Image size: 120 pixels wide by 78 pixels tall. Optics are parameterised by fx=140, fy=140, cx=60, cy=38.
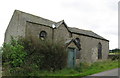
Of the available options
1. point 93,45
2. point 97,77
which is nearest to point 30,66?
point 97,77

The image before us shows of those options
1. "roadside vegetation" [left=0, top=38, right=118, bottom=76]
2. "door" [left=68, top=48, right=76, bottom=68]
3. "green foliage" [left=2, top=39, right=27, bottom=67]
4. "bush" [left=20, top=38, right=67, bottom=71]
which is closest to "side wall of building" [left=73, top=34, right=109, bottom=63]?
"door" [left=68, top=48, right=76, bottom=68]

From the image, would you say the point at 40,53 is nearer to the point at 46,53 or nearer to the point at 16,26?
the point at 46,53

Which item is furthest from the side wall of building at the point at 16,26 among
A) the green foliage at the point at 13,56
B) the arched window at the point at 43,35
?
the green foliage at the point at 13,56

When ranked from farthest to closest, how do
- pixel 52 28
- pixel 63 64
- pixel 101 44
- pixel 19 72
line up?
1. pixel 101 44
2. pixel 52 28
3. pixel 63 64
4. pixel 19 72

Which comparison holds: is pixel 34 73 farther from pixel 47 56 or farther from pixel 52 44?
pixel 52 44

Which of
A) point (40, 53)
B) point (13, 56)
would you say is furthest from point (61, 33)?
point (13, 56)

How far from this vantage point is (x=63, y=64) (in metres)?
15.8

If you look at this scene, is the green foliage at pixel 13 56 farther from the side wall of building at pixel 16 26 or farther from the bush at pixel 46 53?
the side wall of building at pixel 16 26

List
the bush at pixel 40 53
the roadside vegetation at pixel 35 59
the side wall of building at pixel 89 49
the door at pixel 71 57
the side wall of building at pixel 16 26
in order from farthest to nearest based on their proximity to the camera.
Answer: the side wall of building at pixel 89 49
the side wall of building at pixel 16 26
the door at pixel 71 57
the bush at pixel 40 53
the roadside vegetation at pixel 35 59

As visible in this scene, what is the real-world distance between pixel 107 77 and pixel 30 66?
611 centimetres

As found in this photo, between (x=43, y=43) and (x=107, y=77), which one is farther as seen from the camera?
(x=43, y=43)

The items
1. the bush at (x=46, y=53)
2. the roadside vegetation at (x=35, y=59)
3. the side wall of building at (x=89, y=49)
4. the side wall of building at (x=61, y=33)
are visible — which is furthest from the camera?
the side wall of building at (x=89, y=49)

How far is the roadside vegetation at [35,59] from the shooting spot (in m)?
11.2

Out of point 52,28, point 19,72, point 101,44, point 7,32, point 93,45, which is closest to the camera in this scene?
point 19,72
